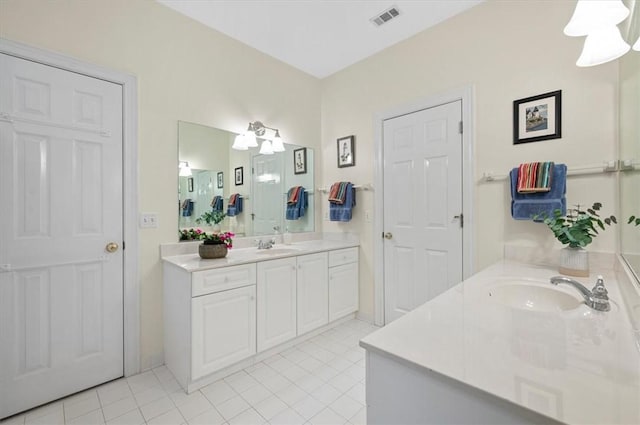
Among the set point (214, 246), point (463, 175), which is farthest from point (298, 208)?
point (463, 175)

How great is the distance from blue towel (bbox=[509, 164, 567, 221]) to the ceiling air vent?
5.06ft

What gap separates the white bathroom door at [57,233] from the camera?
5.23 feet

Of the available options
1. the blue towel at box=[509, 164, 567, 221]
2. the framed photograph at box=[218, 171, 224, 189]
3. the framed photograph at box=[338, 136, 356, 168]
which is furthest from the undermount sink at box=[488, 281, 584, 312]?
the framed photograph at box=[218, 171, 224, 189]

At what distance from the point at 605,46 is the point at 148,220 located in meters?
2.74

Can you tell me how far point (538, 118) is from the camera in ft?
6.19

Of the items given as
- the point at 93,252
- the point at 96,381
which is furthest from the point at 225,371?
the point at 93,252

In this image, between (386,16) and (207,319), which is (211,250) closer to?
(207,319)

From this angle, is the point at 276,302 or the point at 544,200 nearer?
the point at 544,200

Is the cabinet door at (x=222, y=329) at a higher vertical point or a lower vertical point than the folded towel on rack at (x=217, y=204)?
lower

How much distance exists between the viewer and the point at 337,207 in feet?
9.73

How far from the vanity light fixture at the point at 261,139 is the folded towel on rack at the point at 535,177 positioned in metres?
2.05

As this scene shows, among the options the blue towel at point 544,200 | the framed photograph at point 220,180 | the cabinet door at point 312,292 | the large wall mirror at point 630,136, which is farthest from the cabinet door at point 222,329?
the large wall mirror at point 630,136

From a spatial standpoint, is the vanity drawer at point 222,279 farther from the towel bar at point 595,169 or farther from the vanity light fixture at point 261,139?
the towel bar at point 595,169

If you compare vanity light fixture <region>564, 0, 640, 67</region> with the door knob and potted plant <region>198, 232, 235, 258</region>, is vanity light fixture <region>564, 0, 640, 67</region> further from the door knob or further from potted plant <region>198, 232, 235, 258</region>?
the door knob
